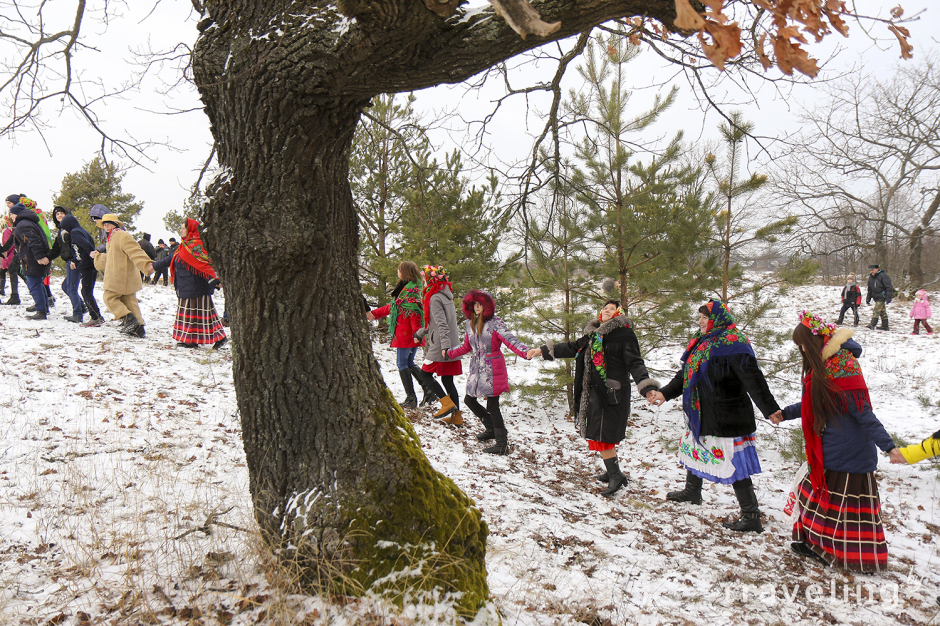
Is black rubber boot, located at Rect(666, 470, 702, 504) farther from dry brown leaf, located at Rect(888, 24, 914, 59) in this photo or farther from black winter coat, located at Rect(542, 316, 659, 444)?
dry brown leaf, located at Rect(888, 24, 914, 59)

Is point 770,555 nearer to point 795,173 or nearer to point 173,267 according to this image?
point 173,267

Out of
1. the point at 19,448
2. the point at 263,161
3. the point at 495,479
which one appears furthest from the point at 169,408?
the point at 263,161

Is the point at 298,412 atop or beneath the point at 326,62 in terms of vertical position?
beneath

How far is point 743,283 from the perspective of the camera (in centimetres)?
726

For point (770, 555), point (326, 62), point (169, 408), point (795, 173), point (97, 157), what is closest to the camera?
point (326, 62)

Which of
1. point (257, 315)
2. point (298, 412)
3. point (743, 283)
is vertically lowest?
point (298, 412)

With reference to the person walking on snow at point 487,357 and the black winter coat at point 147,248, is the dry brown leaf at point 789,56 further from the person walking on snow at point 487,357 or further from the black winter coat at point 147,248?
the black winter coat at point 147,248

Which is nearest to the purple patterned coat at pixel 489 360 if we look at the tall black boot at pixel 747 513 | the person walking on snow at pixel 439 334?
the person walking on snow at pixel 439 334

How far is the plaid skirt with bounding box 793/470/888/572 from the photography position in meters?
3.24

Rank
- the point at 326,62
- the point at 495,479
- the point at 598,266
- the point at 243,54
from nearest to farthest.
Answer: the point at 326,62 < the point at 243,54 < the point at 495,479 < the point at 598,266

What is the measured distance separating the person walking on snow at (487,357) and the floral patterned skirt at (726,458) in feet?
6.51

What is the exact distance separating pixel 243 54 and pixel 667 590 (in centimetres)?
368

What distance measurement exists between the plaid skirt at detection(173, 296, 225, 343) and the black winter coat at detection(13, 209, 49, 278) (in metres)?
2.55

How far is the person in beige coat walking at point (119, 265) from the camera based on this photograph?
22.6ft
